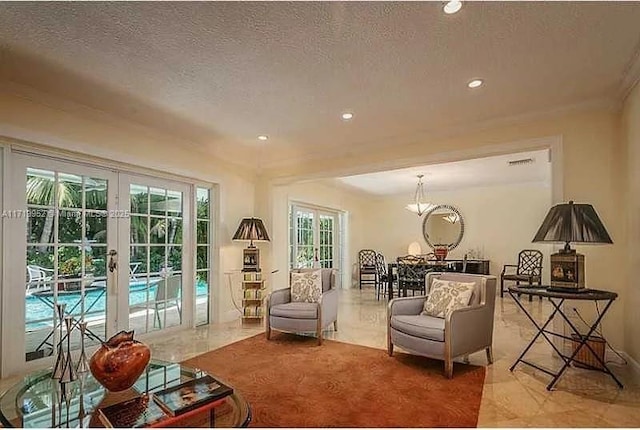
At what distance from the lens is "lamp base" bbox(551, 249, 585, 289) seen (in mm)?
2949

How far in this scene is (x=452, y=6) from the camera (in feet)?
6.67

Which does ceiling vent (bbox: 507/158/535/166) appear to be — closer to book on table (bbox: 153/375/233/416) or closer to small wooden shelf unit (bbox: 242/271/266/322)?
small wooden shelf unit (bbox: 242/271/266/322)

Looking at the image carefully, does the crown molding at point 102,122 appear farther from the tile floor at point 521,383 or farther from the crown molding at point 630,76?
the crown molding at point 630,76

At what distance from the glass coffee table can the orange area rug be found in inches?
24.0

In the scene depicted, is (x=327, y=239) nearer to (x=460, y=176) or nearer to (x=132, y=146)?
(x=460, y=176)

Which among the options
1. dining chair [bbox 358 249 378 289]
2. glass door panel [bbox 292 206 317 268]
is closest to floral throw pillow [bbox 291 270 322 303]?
glass door panel [bbox 292 206 317 268]

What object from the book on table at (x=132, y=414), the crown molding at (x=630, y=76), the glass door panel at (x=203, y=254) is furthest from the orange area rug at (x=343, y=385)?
the crown molding at (x=630, y=76)

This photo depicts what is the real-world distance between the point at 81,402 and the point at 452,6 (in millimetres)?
2880

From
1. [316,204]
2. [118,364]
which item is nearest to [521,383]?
[118,364]

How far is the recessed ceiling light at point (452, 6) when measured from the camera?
78.7 inches

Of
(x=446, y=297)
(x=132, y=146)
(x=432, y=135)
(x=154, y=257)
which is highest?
(x=432, y=135)

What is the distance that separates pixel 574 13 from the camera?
2115 millimetres

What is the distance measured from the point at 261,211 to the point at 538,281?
548 centimetres

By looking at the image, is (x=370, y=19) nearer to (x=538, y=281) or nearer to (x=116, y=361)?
(x=116, y=361)
